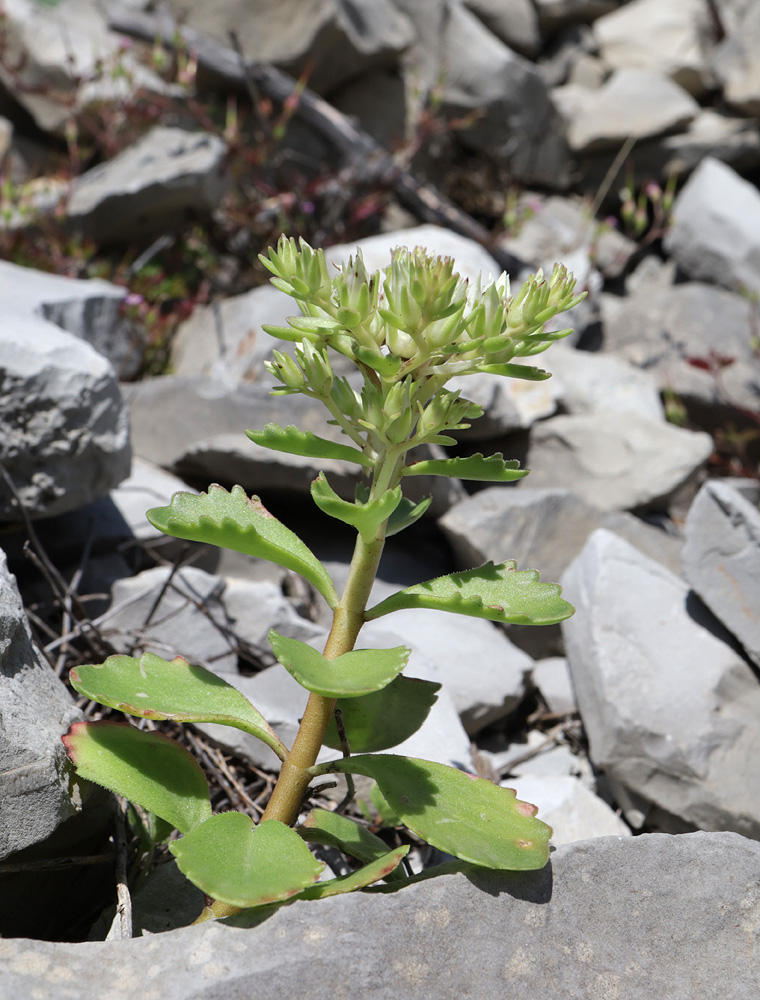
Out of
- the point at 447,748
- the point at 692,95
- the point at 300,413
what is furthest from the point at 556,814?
the point at 692,95

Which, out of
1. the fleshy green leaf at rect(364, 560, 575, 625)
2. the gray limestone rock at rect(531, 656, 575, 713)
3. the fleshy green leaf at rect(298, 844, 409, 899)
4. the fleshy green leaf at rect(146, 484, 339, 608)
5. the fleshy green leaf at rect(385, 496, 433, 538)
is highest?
the fleshy green leaf at rect(146, 484, 339, 608)

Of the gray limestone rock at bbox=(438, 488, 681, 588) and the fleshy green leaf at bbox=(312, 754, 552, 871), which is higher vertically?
the fleshy green leaf at bbox=(312, 754, 552, 871)

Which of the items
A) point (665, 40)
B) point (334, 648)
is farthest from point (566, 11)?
point (334, 648)

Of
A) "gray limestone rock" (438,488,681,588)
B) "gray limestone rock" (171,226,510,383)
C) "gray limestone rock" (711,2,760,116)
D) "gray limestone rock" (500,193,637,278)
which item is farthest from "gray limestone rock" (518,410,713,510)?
"gray limestone rock" (711,2,760,116)

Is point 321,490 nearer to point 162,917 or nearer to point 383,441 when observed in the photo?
point 383,441

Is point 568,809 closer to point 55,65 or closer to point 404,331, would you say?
point 404,331

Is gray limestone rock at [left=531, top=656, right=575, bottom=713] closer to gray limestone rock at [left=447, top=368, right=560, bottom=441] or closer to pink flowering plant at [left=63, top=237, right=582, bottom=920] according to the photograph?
gray limestone rock at [left=447, top=368, right=560, bottom=441]
